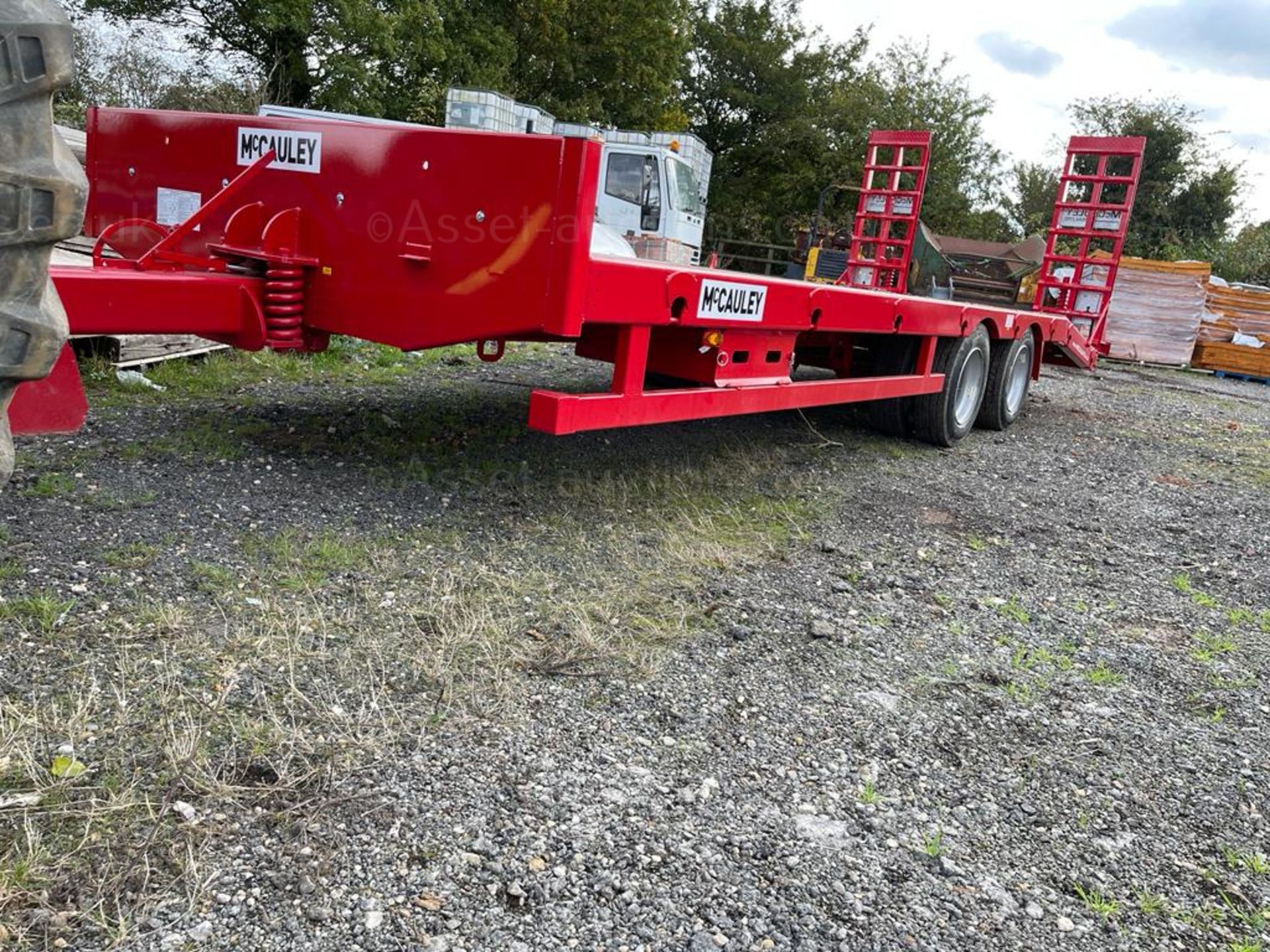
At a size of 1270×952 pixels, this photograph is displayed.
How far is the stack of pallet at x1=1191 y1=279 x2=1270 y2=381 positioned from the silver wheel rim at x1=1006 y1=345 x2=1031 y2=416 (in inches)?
416

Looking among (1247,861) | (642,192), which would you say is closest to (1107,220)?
(642,192)

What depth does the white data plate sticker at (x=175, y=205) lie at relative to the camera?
13.8 ft

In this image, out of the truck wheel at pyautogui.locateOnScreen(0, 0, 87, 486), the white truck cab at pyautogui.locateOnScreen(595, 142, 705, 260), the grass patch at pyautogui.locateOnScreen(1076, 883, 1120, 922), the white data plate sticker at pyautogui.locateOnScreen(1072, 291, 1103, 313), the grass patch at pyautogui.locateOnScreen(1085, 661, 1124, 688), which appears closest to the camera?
the truck wheel at pyautogui.locateOnScreen(0, 0, 87, 486)

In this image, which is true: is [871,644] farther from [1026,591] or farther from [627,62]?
[627,62]

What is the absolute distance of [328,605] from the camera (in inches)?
121

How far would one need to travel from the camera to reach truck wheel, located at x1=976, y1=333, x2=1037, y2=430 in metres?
7.53

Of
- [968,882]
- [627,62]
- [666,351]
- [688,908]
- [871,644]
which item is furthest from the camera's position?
[627,62]

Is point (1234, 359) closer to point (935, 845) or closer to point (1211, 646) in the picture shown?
point (1211, 646)

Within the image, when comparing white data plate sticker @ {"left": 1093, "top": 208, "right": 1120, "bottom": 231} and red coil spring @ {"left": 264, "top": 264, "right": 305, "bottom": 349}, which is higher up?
white data plate sticker @ {"left": 1093, "top": 208, "right": 1120, "bottom": 231}

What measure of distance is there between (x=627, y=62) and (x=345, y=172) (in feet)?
84.1

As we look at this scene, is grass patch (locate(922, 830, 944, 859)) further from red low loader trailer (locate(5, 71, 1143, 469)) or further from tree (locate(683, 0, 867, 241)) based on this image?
tree (locate(683, 0, 867, 241))

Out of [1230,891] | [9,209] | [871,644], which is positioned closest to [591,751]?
[871,644]

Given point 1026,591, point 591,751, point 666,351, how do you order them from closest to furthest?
point 591,751
point 1026,591
point 666,351

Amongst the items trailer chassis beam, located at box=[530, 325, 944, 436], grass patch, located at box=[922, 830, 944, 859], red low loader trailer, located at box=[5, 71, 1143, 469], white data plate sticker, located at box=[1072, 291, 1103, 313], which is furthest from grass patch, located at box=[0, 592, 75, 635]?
white data plate sticker, located at box=[1072, 291, 1103, 313]
